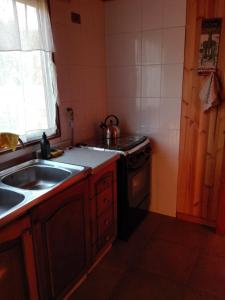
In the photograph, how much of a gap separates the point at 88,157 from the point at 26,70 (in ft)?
2.51

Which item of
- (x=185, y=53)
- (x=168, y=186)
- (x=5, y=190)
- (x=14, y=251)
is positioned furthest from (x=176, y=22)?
(x=14, y=251)

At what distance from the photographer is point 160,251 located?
218 cm

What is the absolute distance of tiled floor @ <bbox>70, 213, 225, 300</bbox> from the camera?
176cm

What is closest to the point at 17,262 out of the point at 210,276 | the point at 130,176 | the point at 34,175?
the point at 34,175

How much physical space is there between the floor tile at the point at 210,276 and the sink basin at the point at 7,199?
1.37 meters

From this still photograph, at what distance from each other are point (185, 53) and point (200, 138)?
0.77m

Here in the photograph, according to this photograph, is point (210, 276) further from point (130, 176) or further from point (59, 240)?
point (59, 240)

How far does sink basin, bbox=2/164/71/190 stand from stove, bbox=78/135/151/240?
53 cm

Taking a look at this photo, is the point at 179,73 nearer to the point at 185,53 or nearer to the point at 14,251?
the point at 185,53

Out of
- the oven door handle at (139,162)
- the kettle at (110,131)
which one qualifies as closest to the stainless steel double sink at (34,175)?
the oven door handle at (139,162)

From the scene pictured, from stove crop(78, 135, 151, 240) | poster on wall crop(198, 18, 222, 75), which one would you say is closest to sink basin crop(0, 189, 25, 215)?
stove crop(78, 135, 151, 240)

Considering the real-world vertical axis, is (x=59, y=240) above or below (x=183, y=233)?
above

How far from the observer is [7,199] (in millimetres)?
1449

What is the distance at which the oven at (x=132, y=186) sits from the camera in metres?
2.10
